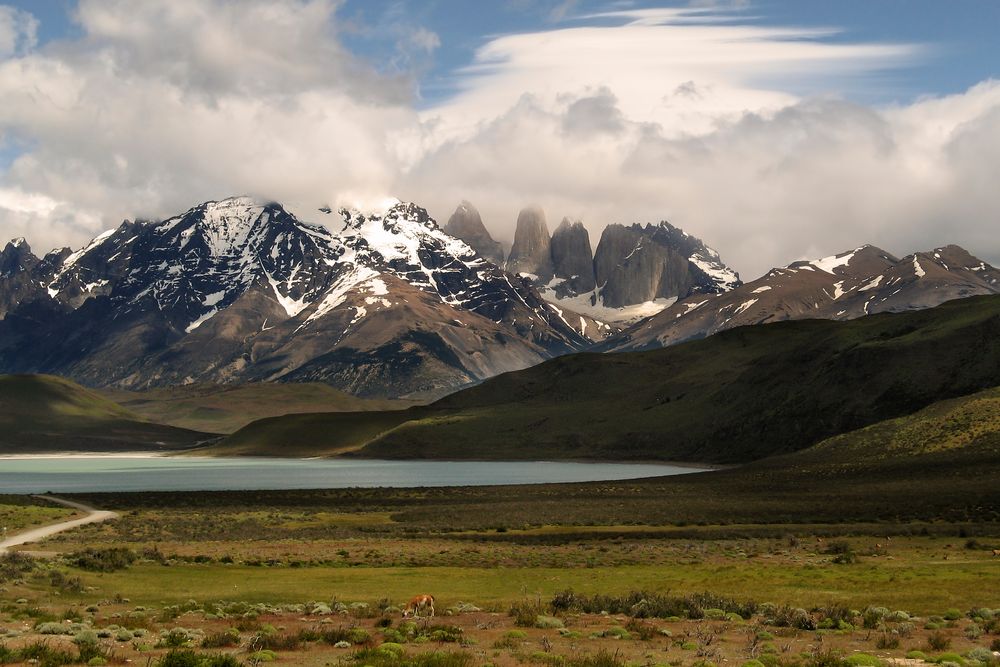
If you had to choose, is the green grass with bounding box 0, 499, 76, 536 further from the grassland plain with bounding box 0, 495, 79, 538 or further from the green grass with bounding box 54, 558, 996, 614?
the green grass with bounding box 54, 558, 996, 614

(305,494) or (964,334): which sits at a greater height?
(964,334)

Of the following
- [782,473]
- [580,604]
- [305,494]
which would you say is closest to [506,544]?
[580,604]

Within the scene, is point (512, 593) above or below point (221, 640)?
below

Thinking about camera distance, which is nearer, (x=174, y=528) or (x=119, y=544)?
(x=119, y=544)

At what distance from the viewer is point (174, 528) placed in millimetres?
87812

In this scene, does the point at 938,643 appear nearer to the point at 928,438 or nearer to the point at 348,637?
the point at 348,637

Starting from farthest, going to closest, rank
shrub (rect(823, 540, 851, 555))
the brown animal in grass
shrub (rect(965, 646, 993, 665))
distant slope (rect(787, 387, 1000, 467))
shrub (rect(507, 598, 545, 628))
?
distant slope (rect(787, 387, 1000, 467)) < shrub (rect(823, 540, 851, 555)) < the brown animal in grass < shrub (rect(507, 598, 545, 628)) < shrub (rect(965, 646, 993, 665))

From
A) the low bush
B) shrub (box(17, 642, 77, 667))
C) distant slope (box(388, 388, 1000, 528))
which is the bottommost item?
shrub (box(17, 642, 77, 667))

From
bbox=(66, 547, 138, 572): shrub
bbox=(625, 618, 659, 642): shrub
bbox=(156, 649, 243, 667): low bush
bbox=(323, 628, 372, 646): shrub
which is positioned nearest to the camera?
bbox=(156, 649, 243, 667): low bush

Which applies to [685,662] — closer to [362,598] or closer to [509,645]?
[509,645]

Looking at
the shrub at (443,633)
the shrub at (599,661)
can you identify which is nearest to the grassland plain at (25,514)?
the shrub at (443,633)

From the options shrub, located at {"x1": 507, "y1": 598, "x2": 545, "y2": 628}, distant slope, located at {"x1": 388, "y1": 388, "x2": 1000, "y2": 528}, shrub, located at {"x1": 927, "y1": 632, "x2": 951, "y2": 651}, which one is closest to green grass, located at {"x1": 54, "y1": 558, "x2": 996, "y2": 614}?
shrub, located at {"x1": 507, "y1": 598, "x2": 545, "y2": 628}

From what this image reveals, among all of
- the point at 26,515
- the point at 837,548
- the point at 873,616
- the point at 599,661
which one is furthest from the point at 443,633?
the point at 26,515

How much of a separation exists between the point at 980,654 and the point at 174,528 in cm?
6976
